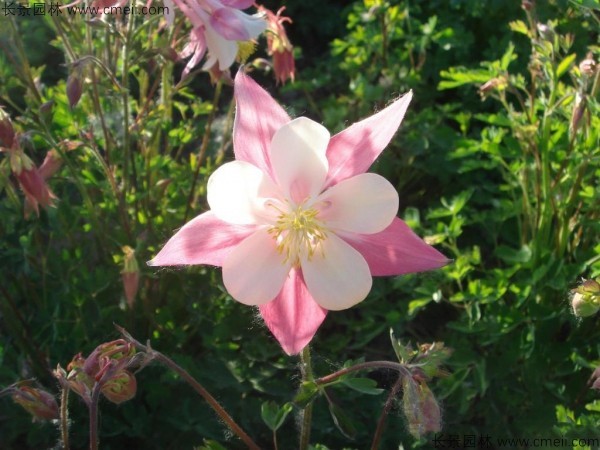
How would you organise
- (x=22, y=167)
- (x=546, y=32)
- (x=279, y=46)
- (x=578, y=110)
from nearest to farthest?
(x=22, y=167) < (x=578, y=110) < (x=546, y=32) < (x=279, y=46)

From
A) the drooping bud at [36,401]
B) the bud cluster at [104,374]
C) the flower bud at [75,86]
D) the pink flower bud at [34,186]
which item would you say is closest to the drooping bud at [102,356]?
the bud cluster at [104,374]

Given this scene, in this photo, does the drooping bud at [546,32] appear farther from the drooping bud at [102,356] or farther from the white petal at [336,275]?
the drooping bud at [102,356]

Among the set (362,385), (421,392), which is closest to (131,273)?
(362,385)

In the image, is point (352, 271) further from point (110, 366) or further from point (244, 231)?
point (110, 366)

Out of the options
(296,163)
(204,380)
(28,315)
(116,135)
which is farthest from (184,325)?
(296,163)

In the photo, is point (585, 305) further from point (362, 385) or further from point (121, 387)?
point (121, 387)

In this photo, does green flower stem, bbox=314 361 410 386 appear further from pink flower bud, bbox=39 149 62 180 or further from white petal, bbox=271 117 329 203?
pink flower bud, bbox=39 149 62 180
